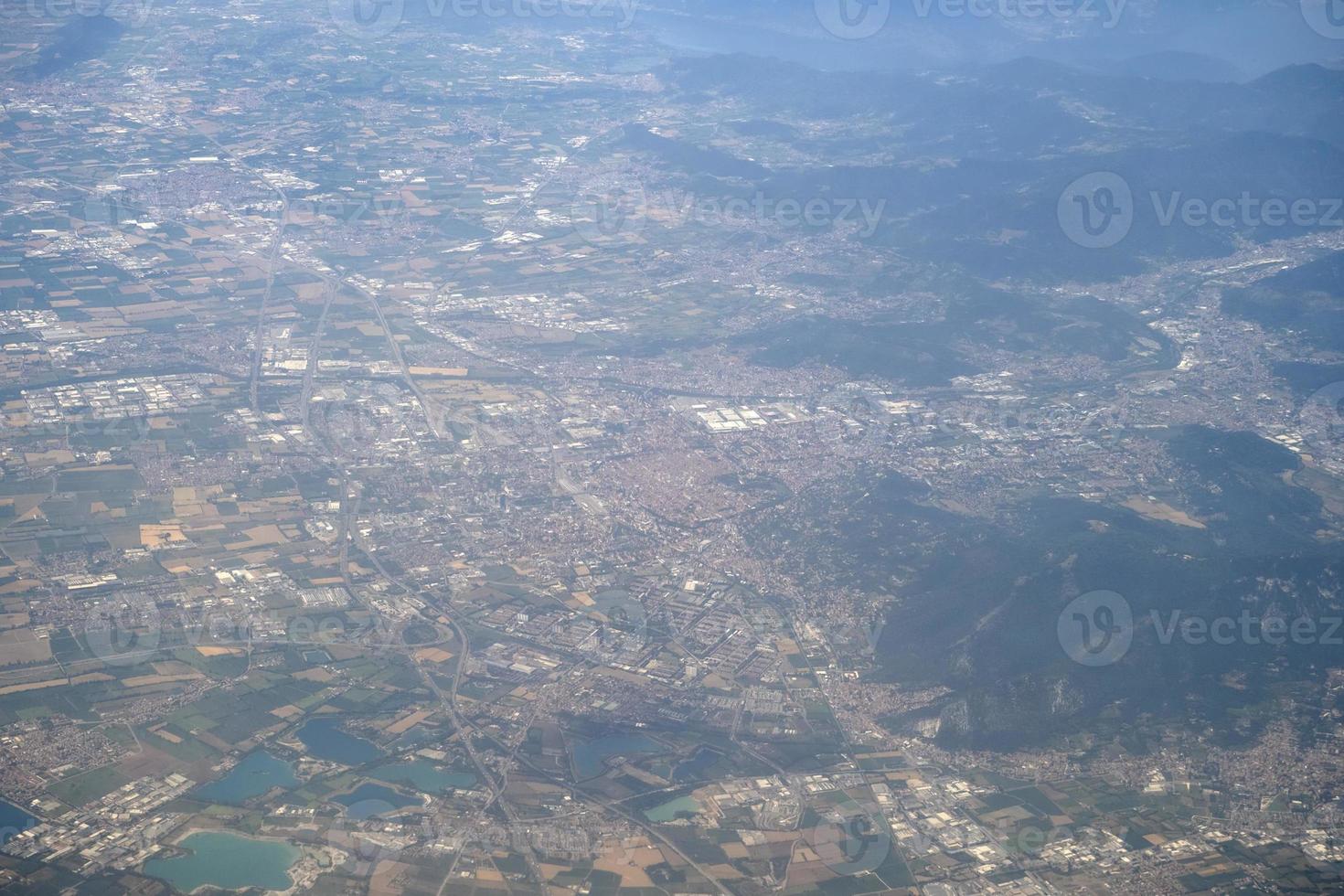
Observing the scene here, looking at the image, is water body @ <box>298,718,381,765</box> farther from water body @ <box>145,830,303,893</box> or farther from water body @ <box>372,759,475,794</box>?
water body @ <box>145,830,303,893</box>

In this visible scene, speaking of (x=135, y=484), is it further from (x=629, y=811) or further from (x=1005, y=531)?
(x=1005, y=531)

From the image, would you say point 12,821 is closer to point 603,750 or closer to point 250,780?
→ point 250,780

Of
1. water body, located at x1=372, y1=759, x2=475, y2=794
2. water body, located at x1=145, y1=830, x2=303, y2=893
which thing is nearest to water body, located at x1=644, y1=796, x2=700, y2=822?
water body, located at x1=372, y1=759, x2=475, y2=794

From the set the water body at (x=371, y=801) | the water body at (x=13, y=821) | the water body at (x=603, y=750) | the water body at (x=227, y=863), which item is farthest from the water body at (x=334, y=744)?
the water body at (x=13, y=821)

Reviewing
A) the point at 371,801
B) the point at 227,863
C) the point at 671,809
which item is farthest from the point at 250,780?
the point at 671,809

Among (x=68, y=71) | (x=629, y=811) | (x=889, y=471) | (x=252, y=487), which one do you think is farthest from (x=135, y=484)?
(x=68, y=71)

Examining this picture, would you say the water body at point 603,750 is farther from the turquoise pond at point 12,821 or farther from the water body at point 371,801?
the turquoise pond at point 12,821
